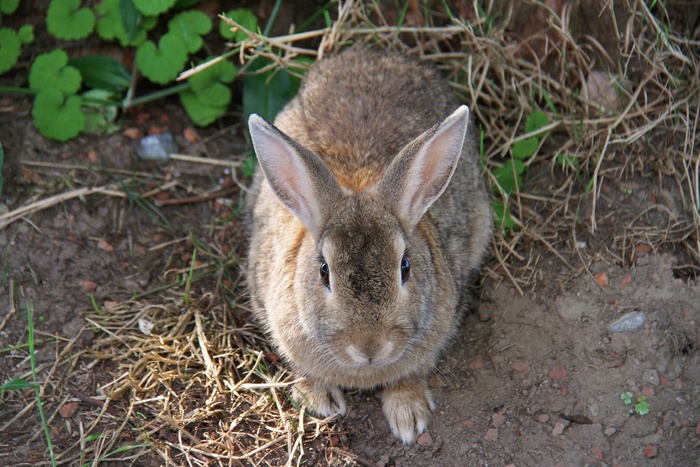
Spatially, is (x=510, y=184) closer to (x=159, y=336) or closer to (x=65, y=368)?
(x=159, y=336)

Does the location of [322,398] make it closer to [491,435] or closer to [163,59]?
[491,435]

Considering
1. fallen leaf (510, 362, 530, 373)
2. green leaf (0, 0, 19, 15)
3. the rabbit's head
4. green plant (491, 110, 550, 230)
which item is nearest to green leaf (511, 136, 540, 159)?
green plant (491, 110, 550, 230)

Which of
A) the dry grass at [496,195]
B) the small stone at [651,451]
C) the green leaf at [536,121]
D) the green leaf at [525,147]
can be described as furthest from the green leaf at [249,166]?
the small stone at [651,451]

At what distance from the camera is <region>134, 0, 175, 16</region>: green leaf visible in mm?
5066

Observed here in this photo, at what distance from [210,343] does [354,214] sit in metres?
1.41

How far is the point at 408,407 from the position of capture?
13.7ft

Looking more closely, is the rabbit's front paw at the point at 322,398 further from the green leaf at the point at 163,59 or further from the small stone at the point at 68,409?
the green leaf at the point at 163,59

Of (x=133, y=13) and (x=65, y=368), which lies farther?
(x=133, y=13)

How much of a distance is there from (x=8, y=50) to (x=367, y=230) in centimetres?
321

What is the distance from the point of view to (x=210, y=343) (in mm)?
4520

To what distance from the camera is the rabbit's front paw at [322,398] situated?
4.27 m

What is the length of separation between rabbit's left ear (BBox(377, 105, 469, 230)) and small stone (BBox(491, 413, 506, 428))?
1138 mm

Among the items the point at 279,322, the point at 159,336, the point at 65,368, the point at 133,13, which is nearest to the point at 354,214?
the point at 279,322

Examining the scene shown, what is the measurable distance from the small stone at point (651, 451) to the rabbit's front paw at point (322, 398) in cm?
154
